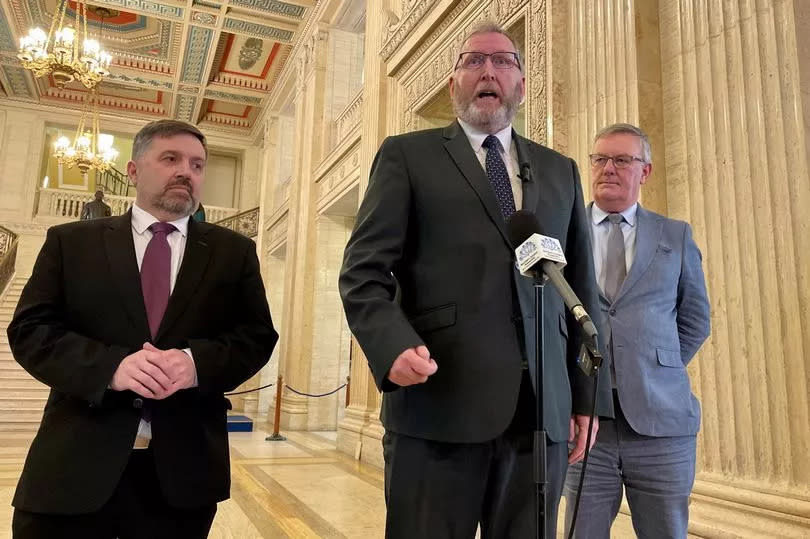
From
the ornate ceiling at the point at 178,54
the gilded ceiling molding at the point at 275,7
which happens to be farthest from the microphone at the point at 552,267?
the gilded ceiling molding at the point at 275,7

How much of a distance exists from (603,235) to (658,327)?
1.25 ft

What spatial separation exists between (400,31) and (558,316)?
6698mm

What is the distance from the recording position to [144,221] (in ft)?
5.66

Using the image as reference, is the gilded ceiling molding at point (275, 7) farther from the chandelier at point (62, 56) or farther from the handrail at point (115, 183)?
the handrail at point (115, 183)

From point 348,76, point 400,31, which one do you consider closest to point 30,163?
point 348,76

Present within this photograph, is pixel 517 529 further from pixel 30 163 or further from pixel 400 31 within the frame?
pixel 30 163

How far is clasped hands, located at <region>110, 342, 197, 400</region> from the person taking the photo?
1.44 metres

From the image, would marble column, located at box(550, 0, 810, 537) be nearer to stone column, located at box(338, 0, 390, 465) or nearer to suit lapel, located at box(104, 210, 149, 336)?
suit lapel, located at box(104, 210, 149, 336)

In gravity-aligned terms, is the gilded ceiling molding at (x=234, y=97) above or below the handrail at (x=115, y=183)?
above

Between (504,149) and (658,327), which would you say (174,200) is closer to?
(504,149)

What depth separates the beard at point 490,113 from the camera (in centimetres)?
152

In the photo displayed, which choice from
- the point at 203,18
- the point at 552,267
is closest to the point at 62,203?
the point at 203,18

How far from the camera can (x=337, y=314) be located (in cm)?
1091

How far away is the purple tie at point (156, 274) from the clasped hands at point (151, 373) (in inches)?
5.9
